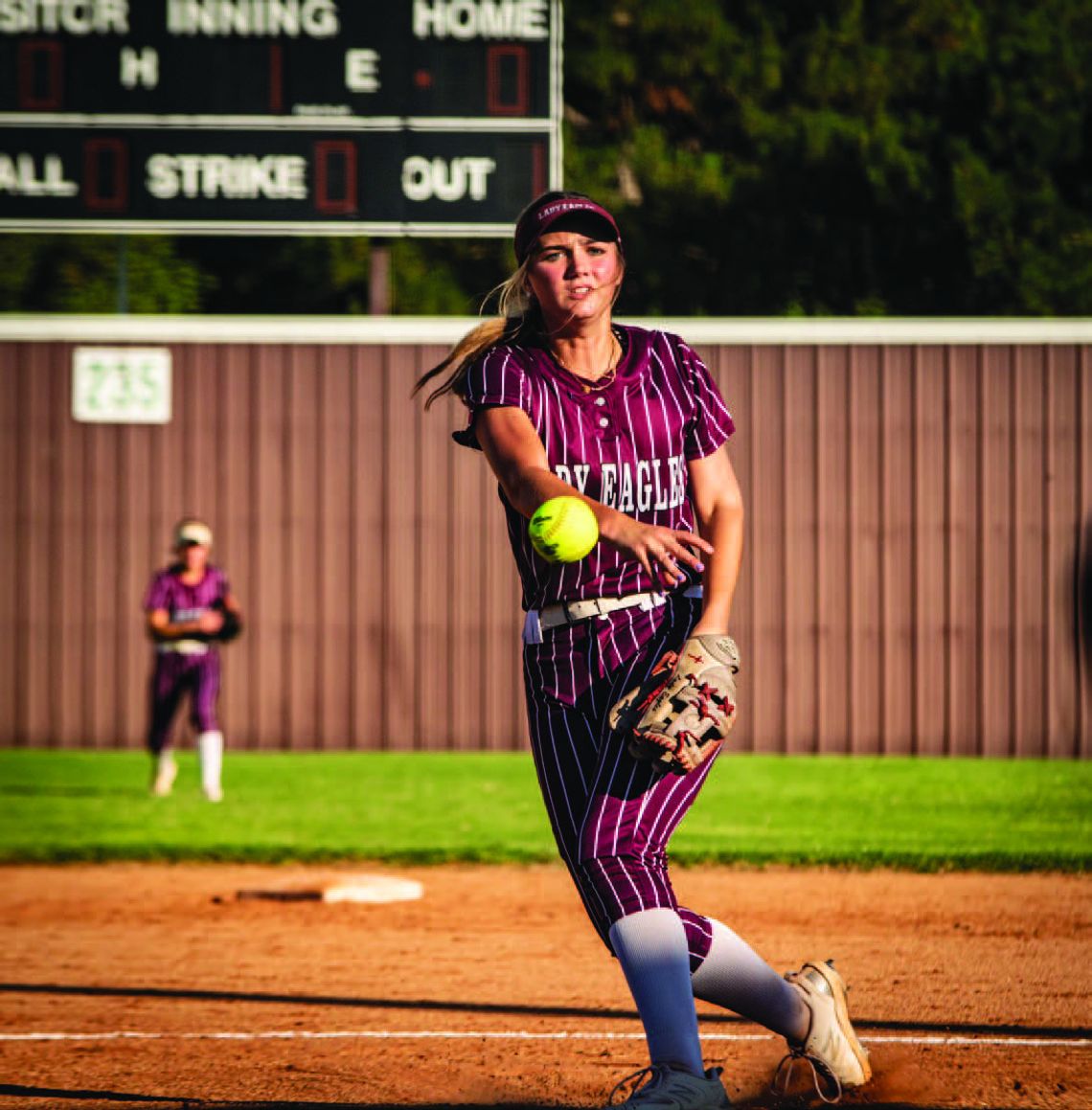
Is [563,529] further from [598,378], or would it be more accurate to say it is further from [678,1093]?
[678,1093]

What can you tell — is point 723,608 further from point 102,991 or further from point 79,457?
point 79,457

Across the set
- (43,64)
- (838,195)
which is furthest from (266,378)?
(838,195)

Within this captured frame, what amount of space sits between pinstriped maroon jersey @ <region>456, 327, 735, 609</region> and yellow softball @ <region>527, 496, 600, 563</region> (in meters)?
0.25

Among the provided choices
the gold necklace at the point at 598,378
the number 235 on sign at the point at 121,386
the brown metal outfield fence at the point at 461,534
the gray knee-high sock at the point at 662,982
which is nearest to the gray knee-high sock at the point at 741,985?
the gray knee-high sock at the point at 662,982

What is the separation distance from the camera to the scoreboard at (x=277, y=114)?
41.3 ft

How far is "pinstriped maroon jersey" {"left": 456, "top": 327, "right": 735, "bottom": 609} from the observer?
3.59m

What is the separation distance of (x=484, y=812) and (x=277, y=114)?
5.28 metres

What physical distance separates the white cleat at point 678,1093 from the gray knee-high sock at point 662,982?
0.02 metres

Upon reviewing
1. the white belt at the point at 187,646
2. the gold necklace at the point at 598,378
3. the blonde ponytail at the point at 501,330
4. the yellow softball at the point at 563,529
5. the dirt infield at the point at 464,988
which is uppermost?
the blonde ponytail at the point at 501,330

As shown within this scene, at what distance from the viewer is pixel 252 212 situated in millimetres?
12844

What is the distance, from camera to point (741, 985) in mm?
3666

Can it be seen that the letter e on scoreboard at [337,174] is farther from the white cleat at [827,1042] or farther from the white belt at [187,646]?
the white cleat at [827,1042]

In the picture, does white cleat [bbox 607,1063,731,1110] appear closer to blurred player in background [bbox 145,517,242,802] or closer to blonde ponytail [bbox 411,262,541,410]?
blonde ponytail [bbox 411,262,541,410]

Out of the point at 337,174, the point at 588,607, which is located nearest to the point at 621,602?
the point at 588,607
